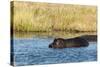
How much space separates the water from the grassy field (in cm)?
14

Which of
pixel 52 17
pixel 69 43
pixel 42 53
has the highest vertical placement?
pixel 52 17

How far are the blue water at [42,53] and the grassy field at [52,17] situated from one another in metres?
0.15

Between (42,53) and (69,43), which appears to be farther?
(69,43)

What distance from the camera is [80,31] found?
254cm

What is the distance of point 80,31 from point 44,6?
59cm

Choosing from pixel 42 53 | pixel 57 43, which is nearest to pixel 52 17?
pixel 57 43

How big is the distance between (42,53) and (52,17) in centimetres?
46

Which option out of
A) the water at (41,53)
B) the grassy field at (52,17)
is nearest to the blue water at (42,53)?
the water at (41,53)

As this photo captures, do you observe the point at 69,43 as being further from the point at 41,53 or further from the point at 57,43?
the point at 41,53

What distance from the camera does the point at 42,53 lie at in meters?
2.34

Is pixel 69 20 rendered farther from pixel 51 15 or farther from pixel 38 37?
pixel 38 37

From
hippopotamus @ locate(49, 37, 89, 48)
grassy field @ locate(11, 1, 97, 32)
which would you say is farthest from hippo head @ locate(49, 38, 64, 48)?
grassy field @ locate(11, 1, 97, 32)

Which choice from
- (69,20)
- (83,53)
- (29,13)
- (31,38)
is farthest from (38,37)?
(83,53)

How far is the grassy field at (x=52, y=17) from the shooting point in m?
2.25
